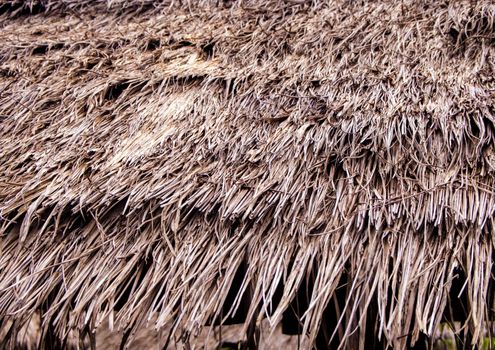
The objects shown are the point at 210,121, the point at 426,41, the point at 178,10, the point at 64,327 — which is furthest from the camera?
the point at 178,10

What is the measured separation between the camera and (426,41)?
1948 millimetres

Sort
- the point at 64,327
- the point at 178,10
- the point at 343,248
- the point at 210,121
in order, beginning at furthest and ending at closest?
the point at 178,10, the point at 210,121, the point at 64,327, the point at 343,248

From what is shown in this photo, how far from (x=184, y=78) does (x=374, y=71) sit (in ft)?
2.34

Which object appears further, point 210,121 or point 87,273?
point 210,121

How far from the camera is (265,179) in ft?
4.98

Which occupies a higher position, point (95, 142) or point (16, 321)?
point (95, 142)

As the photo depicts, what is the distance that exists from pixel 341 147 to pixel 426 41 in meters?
0.69

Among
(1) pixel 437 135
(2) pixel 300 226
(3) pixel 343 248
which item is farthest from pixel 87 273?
(1) pixel 437 135

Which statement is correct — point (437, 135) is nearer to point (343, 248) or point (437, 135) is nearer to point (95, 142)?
point (343, 248)

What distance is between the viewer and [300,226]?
1.40 m

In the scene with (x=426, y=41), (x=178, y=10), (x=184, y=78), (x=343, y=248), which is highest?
(x=178, y=10)

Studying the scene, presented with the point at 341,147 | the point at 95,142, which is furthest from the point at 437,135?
the point at 95,142

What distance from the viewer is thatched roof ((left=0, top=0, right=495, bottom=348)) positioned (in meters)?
1.35

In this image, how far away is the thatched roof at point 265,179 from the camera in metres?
1.35
